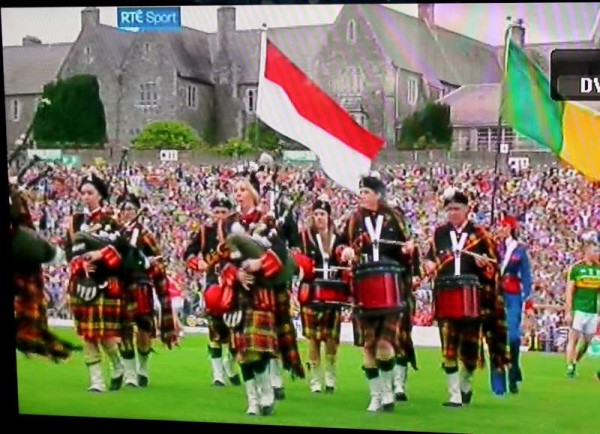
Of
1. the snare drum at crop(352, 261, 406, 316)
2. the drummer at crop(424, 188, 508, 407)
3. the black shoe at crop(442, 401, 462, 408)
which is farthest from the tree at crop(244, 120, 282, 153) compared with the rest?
the black shoe at crop(442, 401, 462, 408)

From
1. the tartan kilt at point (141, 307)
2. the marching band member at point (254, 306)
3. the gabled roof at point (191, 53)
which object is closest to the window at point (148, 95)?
the gabled roof at point (191, 53)

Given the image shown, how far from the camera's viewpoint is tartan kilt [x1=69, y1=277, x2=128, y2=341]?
Result: 4.64 meters

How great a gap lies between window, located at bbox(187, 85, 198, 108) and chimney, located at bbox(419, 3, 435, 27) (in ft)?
2.94

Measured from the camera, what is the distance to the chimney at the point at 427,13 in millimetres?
4309

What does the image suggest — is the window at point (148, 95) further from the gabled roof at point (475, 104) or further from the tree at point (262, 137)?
the gabled roof at point (475, 104)

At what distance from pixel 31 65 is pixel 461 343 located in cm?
195

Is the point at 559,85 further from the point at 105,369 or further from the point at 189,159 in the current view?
the point at 105,369

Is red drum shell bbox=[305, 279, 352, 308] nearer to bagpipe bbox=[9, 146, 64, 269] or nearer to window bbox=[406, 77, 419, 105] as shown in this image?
window bbox=[406, 77, 419, 105]

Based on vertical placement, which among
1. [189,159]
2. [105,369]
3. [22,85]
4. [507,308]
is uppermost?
[22,85]

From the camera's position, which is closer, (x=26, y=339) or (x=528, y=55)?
(x=528, y=55)

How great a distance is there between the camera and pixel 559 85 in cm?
421

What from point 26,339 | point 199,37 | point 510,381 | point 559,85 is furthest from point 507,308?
point 26,339

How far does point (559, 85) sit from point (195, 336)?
65.0 inches

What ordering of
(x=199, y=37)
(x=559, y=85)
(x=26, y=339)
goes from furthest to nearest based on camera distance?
(x=26, y=339), (x=199, y=37), (x=559, y=85)
